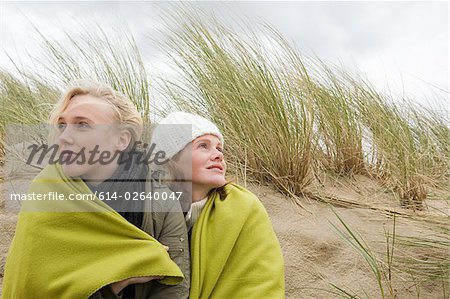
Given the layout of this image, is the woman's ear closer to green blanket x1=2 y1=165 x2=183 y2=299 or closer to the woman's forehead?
the woman's forehead

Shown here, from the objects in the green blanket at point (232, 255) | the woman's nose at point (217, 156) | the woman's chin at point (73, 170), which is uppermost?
the woman's nose at point (217, 156)

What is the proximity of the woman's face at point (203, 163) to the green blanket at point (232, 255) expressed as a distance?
75 mm

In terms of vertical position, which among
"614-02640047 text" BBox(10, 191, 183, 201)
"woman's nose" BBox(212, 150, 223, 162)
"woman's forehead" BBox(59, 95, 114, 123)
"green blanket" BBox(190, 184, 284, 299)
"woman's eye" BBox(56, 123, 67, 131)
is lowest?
"green blanket" BBox(190, 184, 284, 299)

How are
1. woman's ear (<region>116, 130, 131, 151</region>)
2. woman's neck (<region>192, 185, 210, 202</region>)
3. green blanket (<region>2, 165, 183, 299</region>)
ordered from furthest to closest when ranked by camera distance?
woman's neck (<region>192, 185, 210, 202</region>) < woman's ear (<region>116, 130, 131, 151</region>) < green blanket (<region>2, 165, 183, 299</region>)

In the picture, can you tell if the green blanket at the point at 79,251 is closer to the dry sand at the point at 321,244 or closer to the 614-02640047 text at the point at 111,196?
the 614-02640047 text at the point at 111,196

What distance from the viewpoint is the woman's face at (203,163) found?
6.51 feet

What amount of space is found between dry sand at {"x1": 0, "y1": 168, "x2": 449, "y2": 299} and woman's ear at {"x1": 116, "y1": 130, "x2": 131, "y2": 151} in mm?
1097

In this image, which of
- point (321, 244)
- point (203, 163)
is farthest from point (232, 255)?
point (321, 244)

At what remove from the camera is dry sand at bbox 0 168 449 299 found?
2.65m

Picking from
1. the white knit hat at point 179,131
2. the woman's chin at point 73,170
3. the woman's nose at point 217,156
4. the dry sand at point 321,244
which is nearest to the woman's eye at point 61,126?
the woman's chin at point 73,170

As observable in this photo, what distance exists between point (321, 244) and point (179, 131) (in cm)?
109

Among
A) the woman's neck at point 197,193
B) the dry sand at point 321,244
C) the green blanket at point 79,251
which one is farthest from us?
the dry sand at point 321,244

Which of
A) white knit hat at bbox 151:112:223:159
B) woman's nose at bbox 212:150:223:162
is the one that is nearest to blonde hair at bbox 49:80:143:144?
white knit hat at bbox 151:112:223:159

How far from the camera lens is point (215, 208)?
202 cm
